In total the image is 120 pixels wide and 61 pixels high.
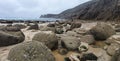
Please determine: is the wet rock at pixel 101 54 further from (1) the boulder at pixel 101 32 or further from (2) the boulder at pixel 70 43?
(1) the boulder at pixel 101 32

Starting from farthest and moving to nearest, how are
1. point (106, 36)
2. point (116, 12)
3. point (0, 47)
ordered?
1. point (116, 12)
2. point (106, 36)
3. point (0, 47)

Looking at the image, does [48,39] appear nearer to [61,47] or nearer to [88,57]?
[61,47]

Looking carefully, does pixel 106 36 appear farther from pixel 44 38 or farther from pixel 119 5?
pixel 119 5

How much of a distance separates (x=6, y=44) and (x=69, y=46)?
2.48m

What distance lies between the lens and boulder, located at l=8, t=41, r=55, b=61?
15.9 feet

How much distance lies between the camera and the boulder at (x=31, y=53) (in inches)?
191

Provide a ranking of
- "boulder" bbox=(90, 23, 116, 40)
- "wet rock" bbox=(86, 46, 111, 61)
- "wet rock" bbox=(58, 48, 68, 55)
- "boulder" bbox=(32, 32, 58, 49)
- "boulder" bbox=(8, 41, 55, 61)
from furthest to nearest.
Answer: "boulder" bbox=(90, 23, 116, 40), "boulder" bbox=(32, 32, 58, 49), "wet rock" bbox=(58, 48, 68, 55), "wet rock" bbox=(86, 46, 111, 61), "boulder" bbox=(8, 41, 55, 61)

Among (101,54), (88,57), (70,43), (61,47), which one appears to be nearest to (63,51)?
(61,47)

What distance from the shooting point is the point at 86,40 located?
7.72m

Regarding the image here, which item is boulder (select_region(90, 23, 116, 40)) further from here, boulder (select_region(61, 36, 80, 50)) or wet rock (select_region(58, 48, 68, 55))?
wet rock (select_region(58, 48, 68, 55))

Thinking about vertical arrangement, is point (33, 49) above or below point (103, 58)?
above

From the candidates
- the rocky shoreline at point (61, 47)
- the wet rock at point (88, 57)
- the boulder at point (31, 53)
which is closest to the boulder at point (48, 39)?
the rocky shoreline at point (61, 47)

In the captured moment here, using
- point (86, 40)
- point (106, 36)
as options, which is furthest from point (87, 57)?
point (106, 36)

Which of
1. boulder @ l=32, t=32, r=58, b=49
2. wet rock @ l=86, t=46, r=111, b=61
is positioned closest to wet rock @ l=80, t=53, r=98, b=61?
wet rock @ l=86, t=46, r=111, b=61
